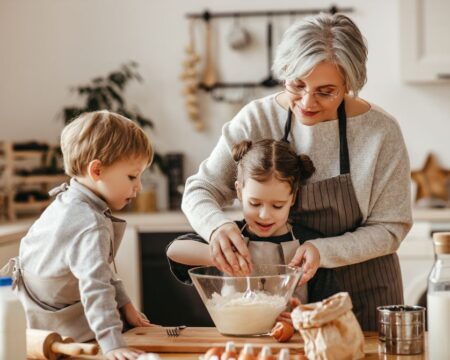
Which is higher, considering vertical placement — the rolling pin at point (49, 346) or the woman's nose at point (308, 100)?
the woman's nose at point (308, 100)

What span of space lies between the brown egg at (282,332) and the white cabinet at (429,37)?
262 centimetres

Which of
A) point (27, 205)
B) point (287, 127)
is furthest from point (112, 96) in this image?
point (287, 127)

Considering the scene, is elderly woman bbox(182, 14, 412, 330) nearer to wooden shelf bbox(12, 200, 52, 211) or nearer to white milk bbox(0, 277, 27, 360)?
white milk bbox(0, 277, 27, 360)

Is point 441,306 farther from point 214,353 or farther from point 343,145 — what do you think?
point 343,145

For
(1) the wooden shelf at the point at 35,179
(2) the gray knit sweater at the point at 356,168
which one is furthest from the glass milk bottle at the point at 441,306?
(1) the wooden shelf at the point at 35,179

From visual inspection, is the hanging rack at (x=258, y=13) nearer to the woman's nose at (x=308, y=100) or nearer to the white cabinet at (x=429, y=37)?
the white cabinet at (x=429, y=37)

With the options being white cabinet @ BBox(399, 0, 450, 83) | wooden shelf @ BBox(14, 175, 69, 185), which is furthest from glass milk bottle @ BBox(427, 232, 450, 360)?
wooden shelf @ BBox(14, 175, 69, 185)

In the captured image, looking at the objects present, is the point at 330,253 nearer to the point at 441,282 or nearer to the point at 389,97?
the point at 441,282

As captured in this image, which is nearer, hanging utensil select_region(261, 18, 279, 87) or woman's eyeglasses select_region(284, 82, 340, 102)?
woman's eyeglasses select_region(284, 82, 340, 102)

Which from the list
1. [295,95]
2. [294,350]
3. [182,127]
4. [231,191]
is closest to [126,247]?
[182,127]

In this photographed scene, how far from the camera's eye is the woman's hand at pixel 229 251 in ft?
4.82

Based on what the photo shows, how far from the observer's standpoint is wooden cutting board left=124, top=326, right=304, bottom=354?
1354mm

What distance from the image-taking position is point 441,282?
127 cm

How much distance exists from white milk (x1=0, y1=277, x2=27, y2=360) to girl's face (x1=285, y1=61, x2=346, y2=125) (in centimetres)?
74
